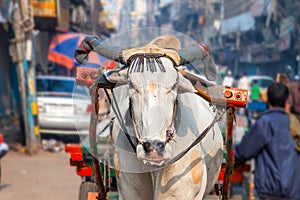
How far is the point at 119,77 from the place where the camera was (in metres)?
2.83

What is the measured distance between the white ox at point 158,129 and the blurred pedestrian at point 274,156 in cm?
67

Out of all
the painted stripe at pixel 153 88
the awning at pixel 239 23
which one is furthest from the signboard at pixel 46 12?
the awning at pixel 239 23

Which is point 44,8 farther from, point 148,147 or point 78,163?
point 148,147

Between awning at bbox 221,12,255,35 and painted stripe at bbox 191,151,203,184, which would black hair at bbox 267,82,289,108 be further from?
awning at bbox 221,12,255,35

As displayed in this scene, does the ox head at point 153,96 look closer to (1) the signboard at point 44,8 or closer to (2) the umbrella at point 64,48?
(1) the signboard at point 44,8

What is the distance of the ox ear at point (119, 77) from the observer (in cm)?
281

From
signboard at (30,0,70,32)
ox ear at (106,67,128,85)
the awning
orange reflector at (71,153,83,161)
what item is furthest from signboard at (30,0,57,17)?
the awning

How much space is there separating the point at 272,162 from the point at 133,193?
1588mm

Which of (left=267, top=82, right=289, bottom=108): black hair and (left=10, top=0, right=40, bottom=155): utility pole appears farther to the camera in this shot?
(left=10, top=0, right=40, bottom=155): utility pole

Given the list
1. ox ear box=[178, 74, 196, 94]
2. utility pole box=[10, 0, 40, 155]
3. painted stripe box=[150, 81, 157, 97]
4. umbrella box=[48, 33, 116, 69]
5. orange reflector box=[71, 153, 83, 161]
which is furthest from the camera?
umbrella box=[48, 33, 116, 69]

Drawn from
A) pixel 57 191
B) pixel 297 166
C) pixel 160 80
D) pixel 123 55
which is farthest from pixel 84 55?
pixel 57 191

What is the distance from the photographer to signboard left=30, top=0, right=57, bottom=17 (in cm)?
1326

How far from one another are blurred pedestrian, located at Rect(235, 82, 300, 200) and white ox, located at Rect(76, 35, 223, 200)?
0.67 metres

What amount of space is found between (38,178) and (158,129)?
678 cm
